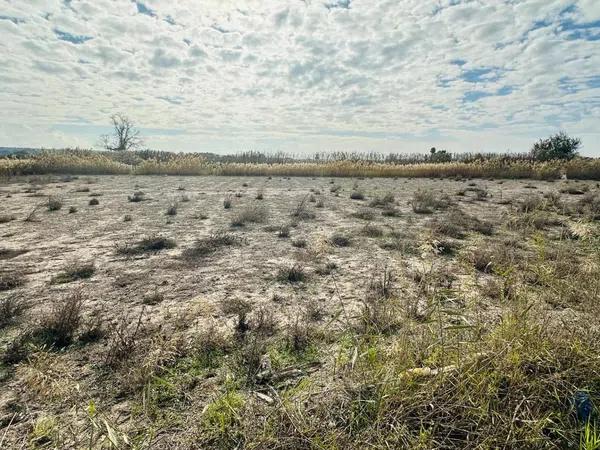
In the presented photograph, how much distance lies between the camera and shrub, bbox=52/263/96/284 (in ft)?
15.6

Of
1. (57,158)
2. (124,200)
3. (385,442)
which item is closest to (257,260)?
(385,442)

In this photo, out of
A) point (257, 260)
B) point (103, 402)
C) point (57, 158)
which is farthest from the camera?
point (57, 158)

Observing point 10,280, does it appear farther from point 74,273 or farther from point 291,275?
point 291,275

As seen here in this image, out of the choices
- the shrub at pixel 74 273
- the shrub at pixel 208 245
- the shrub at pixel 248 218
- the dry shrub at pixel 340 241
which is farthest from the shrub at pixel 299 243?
the shrub at pixel 74 273

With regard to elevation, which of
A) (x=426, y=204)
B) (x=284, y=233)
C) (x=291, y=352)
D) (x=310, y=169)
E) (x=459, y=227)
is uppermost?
(x=310, y=169)

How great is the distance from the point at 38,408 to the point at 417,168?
29700 mm

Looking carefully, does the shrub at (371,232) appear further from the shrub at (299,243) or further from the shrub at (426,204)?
the shrub at (426,204)

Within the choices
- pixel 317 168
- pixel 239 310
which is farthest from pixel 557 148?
pixel 239 310

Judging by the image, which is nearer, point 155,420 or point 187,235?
point 155,420

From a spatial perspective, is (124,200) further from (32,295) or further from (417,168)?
(417,168)

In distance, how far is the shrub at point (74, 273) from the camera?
476cm

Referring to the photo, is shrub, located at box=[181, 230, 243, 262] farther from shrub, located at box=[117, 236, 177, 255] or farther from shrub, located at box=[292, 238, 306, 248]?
shrub, located at box=[292, 238, 306, 248]

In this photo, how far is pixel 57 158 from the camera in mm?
27031

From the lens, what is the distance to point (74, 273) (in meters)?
4.91
